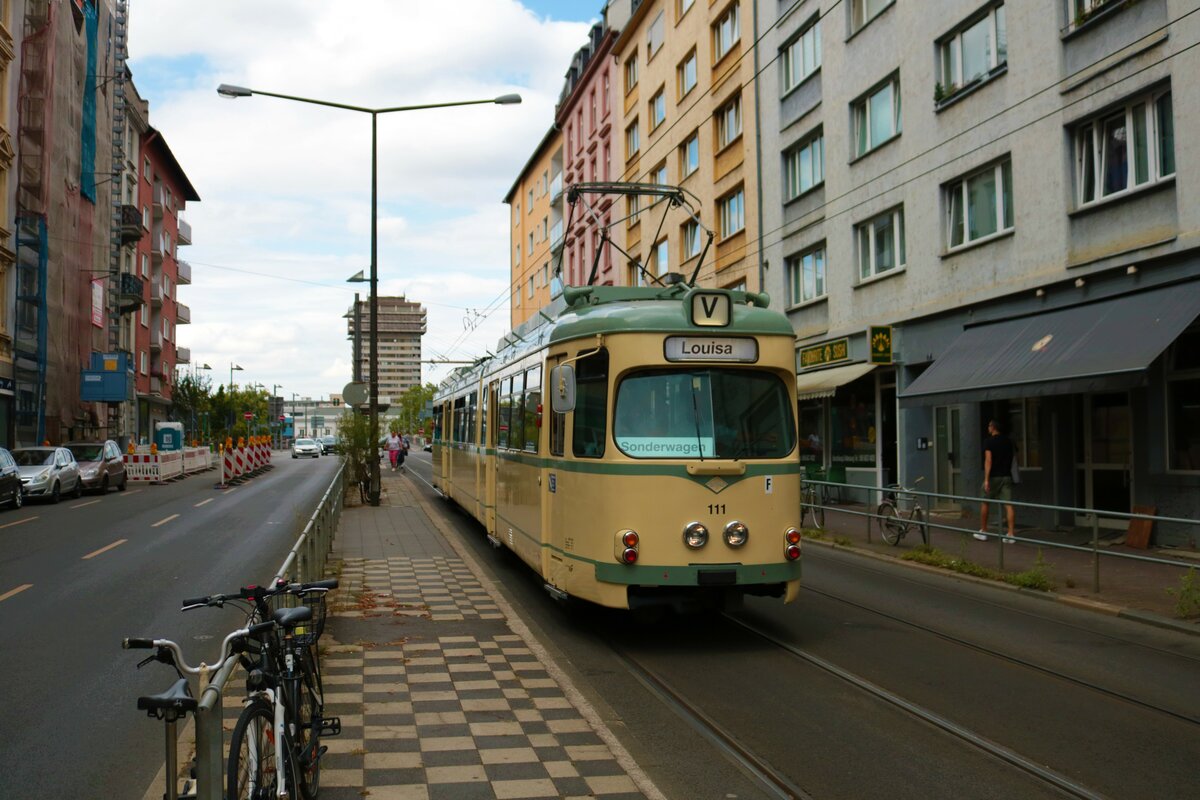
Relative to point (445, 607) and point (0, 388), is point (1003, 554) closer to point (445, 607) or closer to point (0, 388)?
point (445, 607)

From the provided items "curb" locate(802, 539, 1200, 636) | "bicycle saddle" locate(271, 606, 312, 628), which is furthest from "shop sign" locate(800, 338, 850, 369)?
"bicycle saddle" locate(271, 606, 312, 628)

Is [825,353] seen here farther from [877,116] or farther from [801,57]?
[801,57]

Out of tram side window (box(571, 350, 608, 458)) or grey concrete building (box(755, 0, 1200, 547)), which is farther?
Result: grey concrete building (box(755, 0, 1200, 547))

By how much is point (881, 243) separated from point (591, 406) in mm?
15645

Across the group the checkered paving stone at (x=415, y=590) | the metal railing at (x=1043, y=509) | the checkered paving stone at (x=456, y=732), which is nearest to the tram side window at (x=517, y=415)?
the checkered paving stone at (x=415, y=590)

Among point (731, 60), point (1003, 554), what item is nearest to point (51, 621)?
point (1003, 554)

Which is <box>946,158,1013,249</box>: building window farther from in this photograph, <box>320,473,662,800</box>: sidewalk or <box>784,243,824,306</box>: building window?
<box>320,473,662,800</box>: sidewalk

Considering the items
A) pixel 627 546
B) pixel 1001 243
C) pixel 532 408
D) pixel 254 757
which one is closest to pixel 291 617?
pixel 254 757

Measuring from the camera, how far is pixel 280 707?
413cm

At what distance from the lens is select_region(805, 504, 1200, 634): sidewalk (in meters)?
10.2

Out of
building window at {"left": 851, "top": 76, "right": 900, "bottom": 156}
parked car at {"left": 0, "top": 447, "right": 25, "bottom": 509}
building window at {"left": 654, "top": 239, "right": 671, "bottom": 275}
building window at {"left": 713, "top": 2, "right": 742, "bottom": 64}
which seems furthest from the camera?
building window at {"left": 654, "top": 239, "right": 671, "bottom": 275}

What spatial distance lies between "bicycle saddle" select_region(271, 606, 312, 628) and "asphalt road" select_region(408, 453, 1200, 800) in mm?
1925

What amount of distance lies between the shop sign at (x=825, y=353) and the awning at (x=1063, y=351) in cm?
541

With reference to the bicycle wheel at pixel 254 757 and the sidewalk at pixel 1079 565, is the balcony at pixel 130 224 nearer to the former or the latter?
the sidewalk at pixel 1079 565
